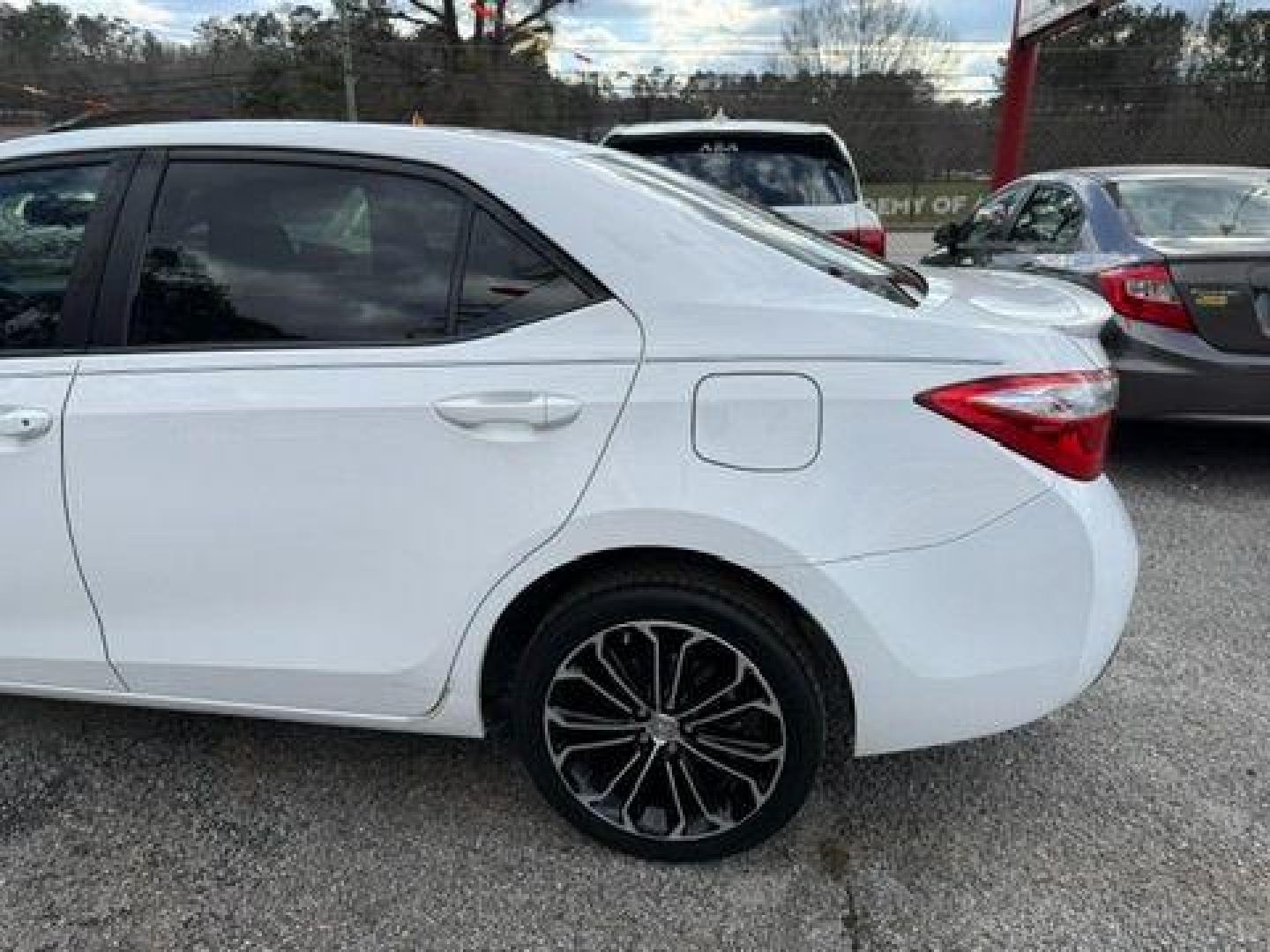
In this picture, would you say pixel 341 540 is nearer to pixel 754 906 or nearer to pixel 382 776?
pixel 382 776

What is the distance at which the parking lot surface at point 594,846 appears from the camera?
2.17 m

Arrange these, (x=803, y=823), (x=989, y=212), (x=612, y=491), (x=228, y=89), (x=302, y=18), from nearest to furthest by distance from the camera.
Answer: (x=612, y=491), (x=803, y=823), (x=989, y=212), (x=228, y=89), (x=302, y=18)

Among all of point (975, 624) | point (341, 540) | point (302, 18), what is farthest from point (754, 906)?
point (302, 18)

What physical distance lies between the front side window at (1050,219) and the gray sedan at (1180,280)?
2 centimetres

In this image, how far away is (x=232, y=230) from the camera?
2379 mm

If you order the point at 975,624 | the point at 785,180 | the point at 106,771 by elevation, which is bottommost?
the point at 106,771

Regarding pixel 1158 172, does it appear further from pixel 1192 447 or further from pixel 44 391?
pixel 44 391

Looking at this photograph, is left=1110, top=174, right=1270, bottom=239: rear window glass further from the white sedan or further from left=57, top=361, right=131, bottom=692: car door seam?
left=57, top=361, right=131, bottom=692: car door seam

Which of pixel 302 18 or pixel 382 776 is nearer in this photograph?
pixel 382 776

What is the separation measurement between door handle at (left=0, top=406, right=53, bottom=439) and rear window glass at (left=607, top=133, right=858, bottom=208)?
4.20 metres

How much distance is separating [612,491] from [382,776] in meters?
1.17

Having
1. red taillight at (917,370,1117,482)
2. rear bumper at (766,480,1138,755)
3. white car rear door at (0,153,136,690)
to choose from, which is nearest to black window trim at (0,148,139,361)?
white car rear door at (0,153,136,690)

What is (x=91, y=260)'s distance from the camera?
2428 millimetres

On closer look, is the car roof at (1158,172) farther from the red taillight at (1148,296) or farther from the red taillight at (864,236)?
the red taillight at (864,236)
